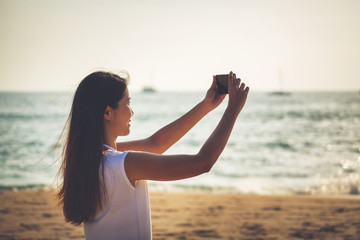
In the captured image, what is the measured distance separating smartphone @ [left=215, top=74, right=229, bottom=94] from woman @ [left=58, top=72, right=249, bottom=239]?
0.23 m

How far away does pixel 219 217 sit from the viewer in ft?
22.1

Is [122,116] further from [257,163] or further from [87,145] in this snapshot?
[257,163]

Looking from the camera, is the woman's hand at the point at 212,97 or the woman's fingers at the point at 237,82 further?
the woman's hand at the point at 212,97

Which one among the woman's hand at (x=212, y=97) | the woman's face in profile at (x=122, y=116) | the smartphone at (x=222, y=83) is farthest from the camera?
the woman's hand at (x=212, y=97)

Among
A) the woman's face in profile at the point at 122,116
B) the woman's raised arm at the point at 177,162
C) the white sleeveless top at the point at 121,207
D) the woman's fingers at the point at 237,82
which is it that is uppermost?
the woman's fingers at the point at 237,82

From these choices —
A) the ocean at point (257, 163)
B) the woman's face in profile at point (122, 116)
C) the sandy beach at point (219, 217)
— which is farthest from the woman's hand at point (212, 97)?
the sandy beach at point (219, 217)

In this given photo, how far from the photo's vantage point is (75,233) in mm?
5809

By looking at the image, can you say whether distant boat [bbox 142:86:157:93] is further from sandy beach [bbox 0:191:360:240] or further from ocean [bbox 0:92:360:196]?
sandy beach [bbox 0:191:360:240]

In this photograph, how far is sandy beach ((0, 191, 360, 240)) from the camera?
578cm

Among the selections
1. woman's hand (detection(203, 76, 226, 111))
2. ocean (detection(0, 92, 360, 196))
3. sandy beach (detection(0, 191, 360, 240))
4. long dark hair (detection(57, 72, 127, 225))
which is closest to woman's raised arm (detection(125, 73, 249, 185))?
long dark hair (detection(57, 72, 127, 225))

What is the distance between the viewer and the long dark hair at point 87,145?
156cm

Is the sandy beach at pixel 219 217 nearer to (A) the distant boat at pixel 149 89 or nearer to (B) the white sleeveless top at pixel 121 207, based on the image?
(B) the white sleeveless top at pixel 121 207

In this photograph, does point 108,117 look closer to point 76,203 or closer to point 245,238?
point 76,203

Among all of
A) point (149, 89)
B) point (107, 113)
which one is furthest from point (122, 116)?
point (149, 89)
